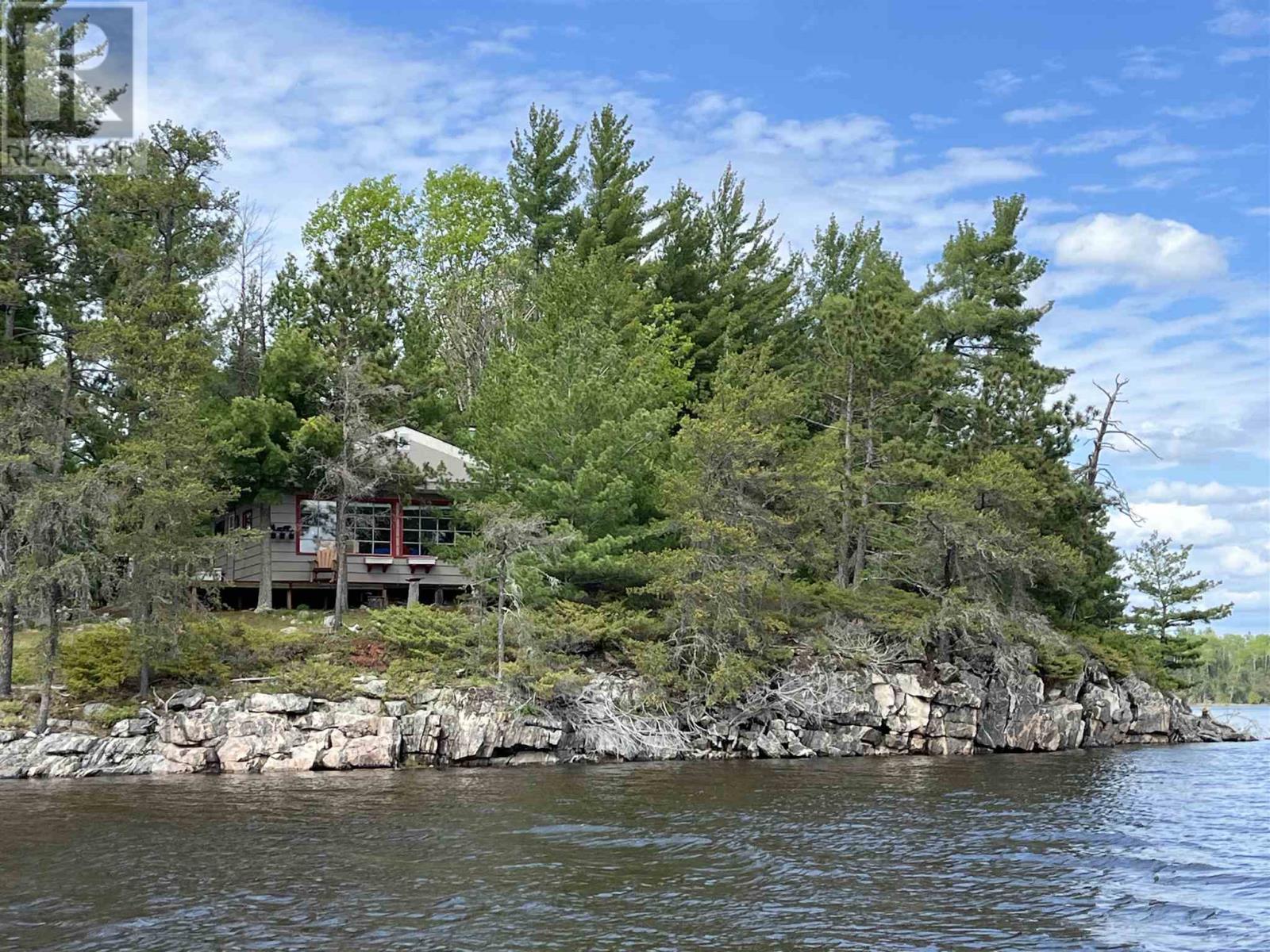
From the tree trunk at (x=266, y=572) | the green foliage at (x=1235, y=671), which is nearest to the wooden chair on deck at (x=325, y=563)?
the tree trunk at (x=266, y=572)

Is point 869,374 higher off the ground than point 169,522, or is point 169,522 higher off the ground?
point 869,374

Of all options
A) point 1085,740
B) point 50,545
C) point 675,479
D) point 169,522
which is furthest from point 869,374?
point 50,545

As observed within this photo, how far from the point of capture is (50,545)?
27406 mm

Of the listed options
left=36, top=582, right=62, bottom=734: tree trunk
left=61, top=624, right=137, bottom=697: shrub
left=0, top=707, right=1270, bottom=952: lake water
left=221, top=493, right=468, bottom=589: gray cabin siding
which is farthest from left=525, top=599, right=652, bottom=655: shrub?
left=36, top=582, right=62, bottom=734: tree trunk

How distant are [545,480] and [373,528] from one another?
825 cm

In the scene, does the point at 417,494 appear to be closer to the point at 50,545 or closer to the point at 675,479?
the point at 675,479

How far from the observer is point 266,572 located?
1459 inches

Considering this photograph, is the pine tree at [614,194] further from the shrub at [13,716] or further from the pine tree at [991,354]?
the shrub at [13,716]

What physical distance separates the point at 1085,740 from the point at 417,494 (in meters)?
23.9

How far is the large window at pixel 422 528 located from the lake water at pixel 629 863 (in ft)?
45.2

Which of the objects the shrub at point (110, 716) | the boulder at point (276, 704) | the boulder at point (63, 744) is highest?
the boulder at point (276, 704)

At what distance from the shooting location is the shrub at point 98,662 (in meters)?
27.8

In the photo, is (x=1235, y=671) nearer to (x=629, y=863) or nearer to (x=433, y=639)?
(x=433, y=639)

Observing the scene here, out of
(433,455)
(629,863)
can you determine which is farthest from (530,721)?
(433,455)
